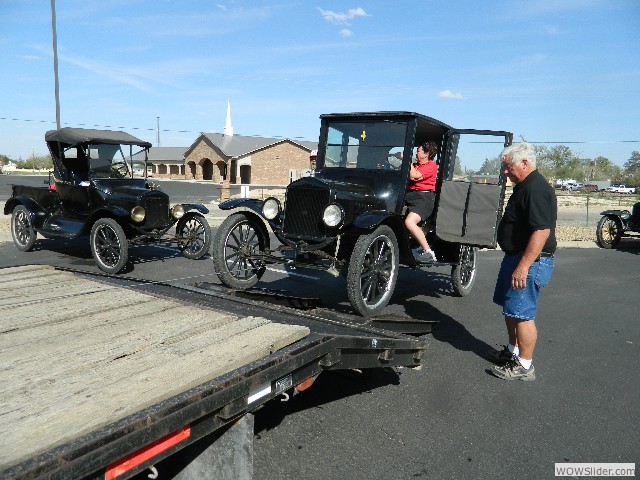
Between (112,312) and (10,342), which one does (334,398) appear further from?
(10,342)

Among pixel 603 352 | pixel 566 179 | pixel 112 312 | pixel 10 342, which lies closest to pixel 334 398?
pixel 112 312

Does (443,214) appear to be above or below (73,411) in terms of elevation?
above

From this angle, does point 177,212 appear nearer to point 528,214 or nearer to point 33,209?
point 33,209

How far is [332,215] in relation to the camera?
484 cm

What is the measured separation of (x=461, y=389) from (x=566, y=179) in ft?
293

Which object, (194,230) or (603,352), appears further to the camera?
(194,230)

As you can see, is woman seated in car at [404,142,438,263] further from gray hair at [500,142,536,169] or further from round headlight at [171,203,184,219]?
round headlight at [171,203,184,219]

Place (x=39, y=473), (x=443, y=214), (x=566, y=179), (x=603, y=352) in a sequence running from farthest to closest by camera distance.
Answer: (x=566, y=179) → (x=443, y=214) → (x=603, y=352) → (x=39, y=473)

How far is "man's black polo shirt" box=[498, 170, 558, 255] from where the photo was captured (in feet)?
11.8

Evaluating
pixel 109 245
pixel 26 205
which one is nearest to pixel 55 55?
pixel 26 205

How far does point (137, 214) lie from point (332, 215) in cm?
433

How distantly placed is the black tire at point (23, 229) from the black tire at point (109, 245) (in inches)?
87.6

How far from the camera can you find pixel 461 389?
12.3ft

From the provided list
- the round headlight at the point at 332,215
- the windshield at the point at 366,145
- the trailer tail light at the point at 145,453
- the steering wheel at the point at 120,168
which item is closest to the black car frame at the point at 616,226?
the windshield at the point at 366,145
